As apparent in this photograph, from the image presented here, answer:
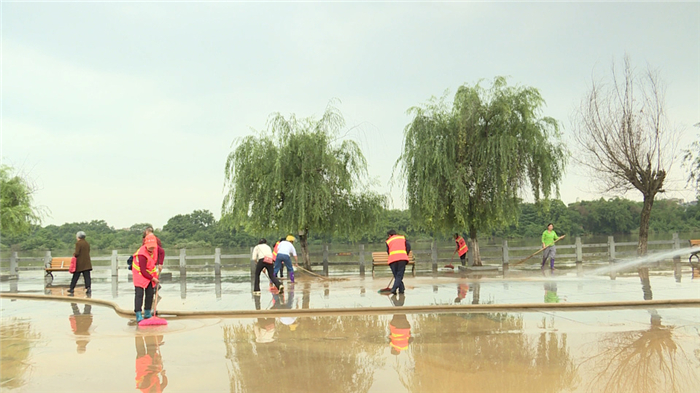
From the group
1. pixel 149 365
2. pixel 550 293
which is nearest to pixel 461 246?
pixel 550 293

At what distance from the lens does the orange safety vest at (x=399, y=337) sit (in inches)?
274

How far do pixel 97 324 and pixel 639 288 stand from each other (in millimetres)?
11317

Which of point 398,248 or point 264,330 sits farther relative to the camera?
point 398,248

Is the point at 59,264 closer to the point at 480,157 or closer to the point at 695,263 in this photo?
the point at 480,157

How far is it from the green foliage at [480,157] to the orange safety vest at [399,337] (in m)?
12.9

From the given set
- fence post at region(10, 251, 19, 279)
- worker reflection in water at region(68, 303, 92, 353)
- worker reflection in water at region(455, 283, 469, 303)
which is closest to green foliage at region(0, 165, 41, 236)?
fence post at region(10, 251, 19, 279)

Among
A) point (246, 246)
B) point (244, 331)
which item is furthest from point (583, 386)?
point (246, 246)

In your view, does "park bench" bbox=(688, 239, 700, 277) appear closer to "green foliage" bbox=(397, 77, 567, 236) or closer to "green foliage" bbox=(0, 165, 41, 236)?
"green foliage" bbox=(397, 77, 567, 236)

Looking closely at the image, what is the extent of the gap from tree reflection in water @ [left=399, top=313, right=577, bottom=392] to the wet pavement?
19 mm

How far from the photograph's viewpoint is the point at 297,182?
2067cm

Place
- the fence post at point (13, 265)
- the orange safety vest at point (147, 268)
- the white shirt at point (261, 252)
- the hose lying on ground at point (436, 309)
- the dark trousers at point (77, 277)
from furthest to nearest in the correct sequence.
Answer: the fence post at point (13, 265)
the dark trousers at point (77, 277)
the white shirt at point (261, 252)
the hose lying on ground at point (436, 309)
the orange safety vest at point (147, 268)

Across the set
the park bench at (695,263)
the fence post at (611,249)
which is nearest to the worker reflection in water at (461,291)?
the park bench at (695,263)

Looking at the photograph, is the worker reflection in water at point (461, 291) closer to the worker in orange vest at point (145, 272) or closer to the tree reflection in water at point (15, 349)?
the worker in orange vest at point (145, 272)

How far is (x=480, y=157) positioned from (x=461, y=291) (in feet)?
29.8
